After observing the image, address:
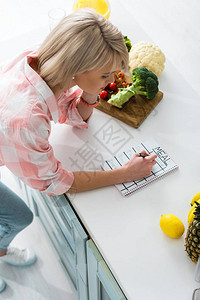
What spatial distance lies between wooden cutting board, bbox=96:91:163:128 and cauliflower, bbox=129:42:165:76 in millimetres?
134

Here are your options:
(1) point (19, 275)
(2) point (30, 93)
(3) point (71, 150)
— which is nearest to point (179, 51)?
(3) point (71, 150)

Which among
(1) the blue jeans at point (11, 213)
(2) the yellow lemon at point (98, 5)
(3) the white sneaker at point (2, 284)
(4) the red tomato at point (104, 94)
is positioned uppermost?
(2) the yellow lemon at point (98, 5)

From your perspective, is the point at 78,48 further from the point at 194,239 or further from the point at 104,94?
the point at 194,239

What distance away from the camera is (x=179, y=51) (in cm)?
187

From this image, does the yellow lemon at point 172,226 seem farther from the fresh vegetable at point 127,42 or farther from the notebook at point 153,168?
the fresh vegetable at point 127,42

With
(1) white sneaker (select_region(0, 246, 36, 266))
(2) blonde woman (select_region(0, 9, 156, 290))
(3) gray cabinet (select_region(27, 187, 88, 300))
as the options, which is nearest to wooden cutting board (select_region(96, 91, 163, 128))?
(2) blonde woman (select_region(0, 9, 156, 290))

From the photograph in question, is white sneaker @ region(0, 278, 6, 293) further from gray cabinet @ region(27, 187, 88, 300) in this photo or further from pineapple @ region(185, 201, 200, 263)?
pineapple @ region(185, 201, 200, 263)

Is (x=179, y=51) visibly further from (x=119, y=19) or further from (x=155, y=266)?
(x=155, y=266)

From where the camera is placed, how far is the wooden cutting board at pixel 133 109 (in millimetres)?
1528

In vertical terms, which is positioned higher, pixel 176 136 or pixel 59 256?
pixel 176 136

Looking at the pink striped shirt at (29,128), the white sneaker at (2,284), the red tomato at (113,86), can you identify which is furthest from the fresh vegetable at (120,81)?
the white sneaker at (2,284)

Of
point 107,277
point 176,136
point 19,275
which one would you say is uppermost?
point 176,136

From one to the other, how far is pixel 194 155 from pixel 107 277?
58cm

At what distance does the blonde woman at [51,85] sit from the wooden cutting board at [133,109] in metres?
0.26
